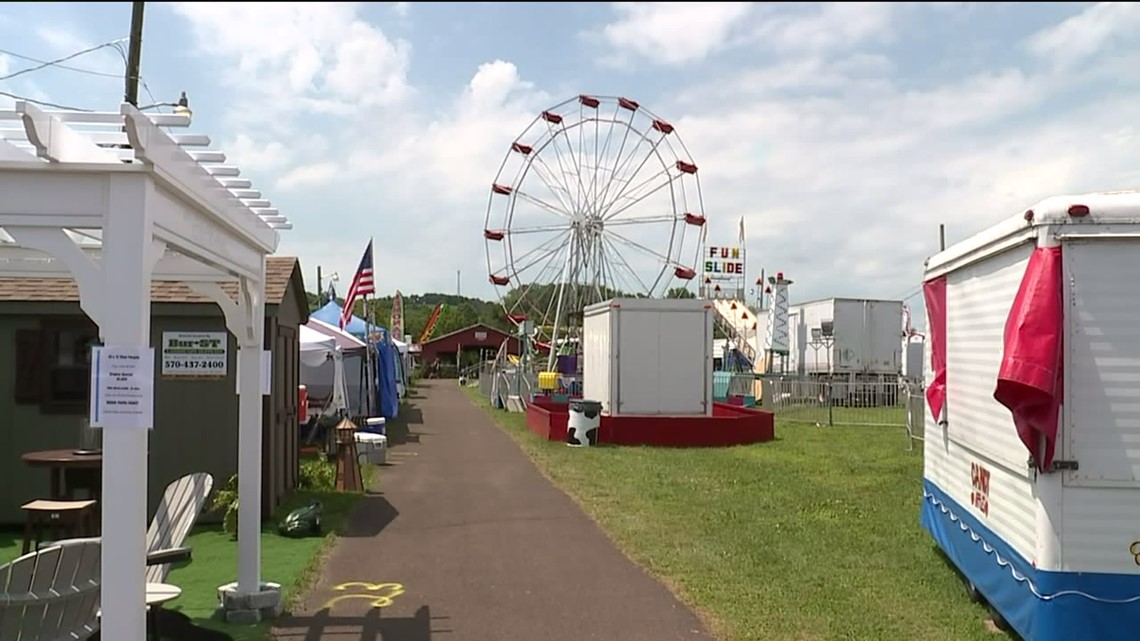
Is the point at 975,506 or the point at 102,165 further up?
the point at 102,165

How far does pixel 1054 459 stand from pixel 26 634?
211 inches

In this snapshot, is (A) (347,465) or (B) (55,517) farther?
(A) (347,465)

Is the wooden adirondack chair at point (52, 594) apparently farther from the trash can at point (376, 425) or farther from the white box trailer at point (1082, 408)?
the trash can at point (376, 425)

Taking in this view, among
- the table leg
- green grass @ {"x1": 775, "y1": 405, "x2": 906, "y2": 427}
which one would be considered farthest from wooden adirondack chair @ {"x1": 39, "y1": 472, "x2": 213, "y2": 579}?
green grass @ {"x1": 775, "y1": 405, "x2": 906, "y2": 427}

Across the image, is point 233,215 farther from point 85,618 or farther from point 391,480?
point 391,480

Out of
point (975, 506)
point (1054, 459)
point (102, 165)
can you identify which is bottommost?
point (975, 506)

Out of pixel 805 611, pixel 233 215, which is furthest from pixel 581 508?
pixel 233 215

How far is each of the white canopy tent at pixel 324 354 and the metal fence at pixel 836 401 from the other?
12.5m

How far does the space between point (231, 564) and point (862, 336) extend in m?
34.3

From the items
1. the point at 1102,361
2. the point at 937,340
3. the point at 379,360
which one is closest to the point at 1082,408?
the point at 1102,361

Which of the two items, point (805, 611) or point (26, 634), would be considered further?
point (805, 611)

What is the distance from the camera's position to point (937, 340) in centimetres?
861

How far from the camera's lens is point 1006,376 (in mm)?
5531

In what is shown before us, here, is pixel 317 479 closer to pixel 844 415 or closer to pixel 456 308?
pixel 844 415
